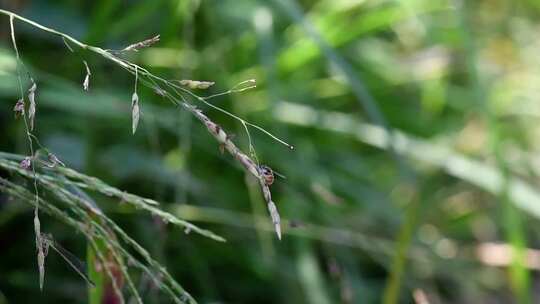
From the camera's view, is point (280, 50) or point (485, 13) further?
point (485, 13)

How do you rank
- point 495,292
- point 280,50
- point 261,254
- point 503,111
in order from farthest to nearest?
point 503,111 < point 495,292 < point 280,50 < point 261,254

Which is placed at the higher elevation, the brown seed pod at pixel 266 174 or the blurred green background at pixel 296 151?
the blurred green background at pixel 296 151

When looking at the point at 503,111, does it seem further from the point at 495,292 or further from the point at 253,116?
the point at 253,116

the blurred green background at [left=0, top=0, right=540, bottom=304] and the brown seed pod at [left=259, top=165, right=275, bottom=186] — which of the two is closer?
the brown seed pod at [left=259, top=165, right=275, bottom=186]

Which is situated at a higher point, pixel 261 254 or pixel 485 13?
pixel 485 13

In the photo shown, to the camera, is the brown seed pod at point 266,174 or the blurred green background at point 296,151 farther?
→ the blurred green background at point 296,151

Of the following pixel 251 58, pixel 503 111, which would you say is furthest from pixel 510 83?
pixel 251 58

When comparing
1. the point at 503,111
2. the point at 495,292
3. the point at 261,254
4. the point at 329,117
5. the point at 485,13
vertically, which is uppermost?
the point at 485,13

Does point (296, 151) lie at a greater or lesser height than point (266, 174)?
greater
